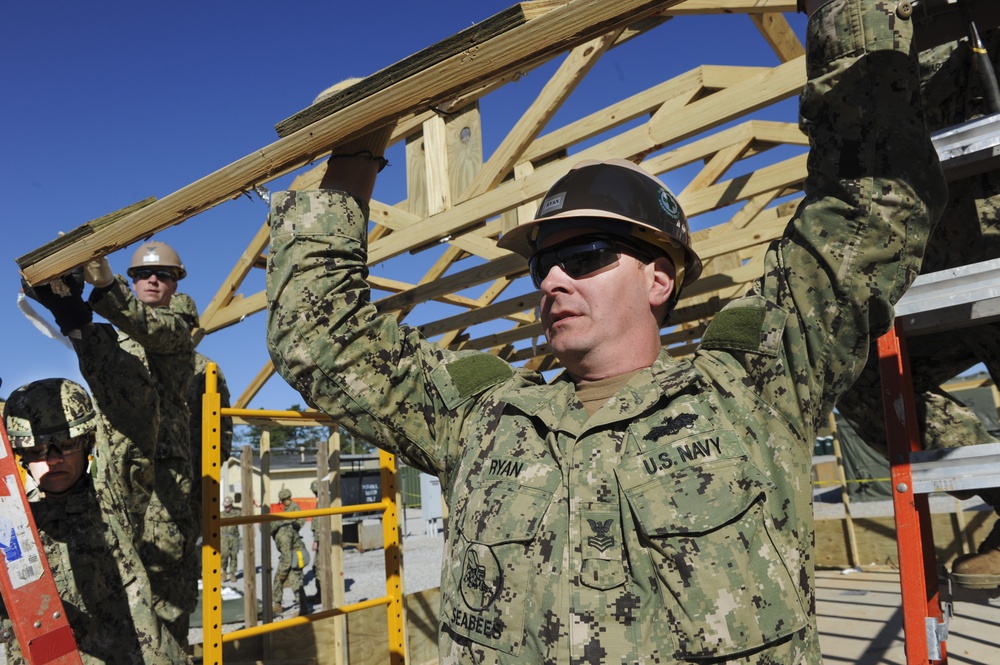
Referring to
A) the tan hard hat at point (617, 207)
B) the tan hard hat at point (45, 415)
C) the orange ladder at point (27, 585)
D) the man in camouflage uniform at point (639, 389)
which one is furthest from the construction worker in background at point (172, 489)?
the tan hard hat at point (617, 207)

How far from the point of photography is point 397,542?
3775 millimetres

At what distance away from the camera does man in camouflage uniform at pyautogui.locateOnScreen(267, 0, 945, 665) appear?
1.30 m

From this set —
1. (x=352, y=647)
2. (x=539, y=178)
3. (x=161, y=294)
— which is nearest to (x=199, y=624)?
(x=352, y=647)

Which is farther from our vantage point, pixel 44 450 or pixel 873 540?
pixel 873 540

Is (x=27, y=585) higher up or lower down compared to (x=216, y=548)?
higher up

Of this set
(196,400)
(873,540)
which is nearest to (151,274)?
(196,400)

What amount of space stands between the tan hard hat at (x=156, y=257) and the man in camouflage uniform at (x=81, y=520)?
61.0 inches

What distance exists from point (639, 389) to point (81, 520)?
7.36ft

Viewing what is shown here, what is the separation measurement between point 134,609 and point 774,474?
7.73 feet

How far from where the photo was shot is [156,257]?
4.49 meters

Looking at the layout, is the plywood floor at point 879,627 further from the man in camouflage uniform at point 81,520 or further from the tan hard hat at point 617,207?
the man in camouflage uniform at point 81,520

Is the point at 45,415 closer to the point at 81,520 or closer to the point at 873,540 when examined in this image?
the point at 81,520

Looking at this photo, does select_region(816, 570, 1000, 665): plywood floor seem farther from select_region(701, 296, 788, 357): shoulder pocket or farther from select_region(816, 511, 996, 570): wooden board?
select_region(701, 296, 788, 357): shoulder pocket

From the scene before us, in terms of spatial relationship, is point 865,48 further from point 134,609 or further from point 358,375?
point 134,609
